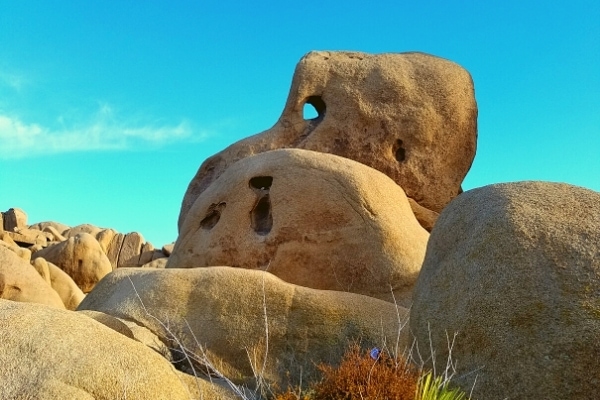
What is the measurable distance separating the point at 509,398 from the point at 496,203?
1.60m

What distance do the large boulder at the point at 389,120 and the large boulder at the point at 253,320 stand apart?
14.9ft

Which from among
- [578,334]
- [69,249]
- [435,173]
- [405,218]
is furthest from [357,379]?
[69,249]

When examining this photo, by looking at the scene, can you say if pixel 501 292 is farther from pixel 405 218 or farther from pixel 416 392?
pixel 405 218

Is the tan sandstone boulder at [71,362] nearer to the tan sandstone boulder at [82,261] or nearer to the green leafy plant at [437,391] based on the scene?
the green leafy plant at [437,391]

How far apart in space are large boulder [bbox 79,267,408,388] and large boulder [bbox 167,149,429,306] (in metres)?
1.26

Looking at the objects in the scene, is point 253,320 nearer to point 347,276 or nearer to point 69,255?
point 347,276

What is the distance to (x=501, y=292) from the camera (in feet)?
17.1

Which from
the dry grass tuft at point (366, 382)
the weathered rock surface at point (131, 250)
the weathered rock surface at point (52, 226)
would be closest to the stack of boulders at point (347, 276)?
the dry grass tuft at point (366, 382)

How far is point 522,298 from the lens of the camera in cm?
513

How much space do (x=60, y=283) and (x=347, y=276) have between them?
10.8 meters

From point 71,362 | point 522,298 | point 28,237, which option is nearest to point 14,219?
point 28,237

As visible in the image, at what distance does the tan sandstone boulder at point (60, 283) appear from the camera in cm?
1712

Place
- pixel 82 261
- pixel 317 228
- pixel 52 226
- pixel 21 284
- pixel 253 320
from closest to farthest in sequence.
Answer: pixel 253 320
pixel 317 228
pixel 21 284
pixel 82 261
pixel 52 226

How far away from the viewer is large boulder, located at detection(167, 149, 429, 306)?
9.12m
